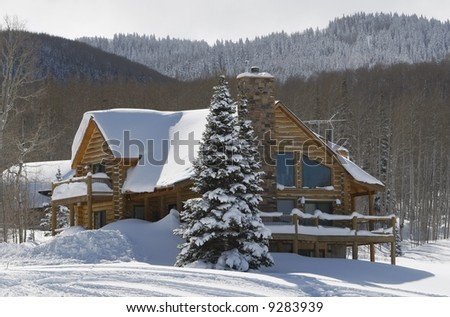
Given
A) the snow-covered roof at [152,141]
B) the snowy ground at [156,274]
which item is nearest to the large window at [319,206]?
the snowy ground at [156,274]

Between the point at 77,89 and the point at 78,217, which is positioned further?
the point at 77,89

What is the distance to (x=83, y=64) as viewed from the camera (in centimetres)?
13438

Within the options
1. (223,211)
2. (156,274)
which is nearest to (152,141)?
(223,211)

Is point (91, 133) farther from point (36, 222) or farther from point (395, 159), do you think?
point (395, 159)

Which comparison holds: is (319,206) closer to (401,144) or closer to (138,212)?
(138,212)

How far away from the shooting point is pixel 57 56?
13138cm

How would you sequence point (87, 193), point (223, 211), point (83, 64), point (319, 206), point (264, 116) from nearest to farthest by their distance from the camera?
1. point (223, 211)
2. point (264, 116)
3. point (319, 206)
4. point (87, 193)
5. point (83, 64)

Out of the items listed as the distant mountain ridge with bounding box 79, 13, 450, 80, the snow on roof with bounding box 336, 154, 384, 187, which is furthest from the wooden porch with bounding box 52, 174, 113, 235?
the distant mountain ridge with bounding box 79, 13, 450, 80

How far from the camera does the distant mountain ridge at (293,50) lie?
6801 inches

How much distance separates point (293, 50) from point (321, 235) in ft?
513

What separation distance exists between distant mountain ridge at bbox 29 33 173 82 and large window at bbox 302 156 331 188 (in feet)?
305

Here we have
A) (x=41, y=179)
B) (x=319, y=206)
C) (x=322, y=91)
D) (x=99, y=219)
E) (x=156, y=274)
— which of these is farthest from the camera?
(x=322, y=91)
